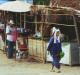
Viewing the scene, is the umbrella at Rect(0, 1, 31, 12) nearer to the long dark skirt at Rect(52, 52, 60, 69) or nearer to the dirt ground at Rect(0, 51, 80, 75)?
the dirt ground at Rect(0, 51, 80, 75)

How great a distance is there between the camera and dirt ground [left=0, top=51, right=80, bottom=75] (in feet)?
49.7

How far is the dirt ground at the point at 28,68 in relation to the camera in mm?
15162

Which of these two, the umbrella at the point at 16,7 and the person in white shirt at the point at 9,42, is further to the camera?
the person in white shirt at the point at 9,42

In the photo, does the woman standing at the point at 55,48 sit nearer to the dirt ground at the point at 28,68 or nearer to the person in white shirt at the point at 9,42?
the dirt ground at the point at 28,68

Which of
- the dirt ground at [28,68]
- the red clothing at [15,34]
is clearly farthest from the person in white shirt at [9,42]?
the dirt ground at [28,68]

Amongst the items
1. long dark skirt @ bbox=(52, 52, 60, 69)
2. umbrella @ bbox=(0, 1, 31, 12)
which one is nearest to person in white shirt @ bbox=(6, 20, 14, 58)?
umbrella @ bbox=(0, 1, 31, 12)

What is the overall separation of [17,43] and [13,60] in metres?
0.75

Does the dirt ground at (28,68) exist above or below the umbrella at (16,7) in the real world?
below

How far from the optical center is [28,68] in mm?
16188

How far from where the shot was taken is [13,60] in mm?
18375

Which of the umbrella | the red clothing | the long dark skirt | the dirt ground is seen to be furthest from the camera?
the red clothing

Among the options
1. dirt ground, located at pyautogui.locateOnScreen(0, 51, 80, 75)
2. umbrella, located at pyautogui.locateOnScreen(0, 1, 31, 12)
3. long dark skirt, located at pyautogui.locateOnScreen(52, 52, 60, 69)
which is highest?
umbrella, located at pyautogui.locateOnScreen(0, 1, 31, 12)

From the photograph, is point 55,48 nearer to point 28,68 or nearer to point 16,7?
point 28,68

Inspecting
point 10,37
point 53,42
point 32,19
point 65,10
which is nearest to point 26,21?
point 32,19
